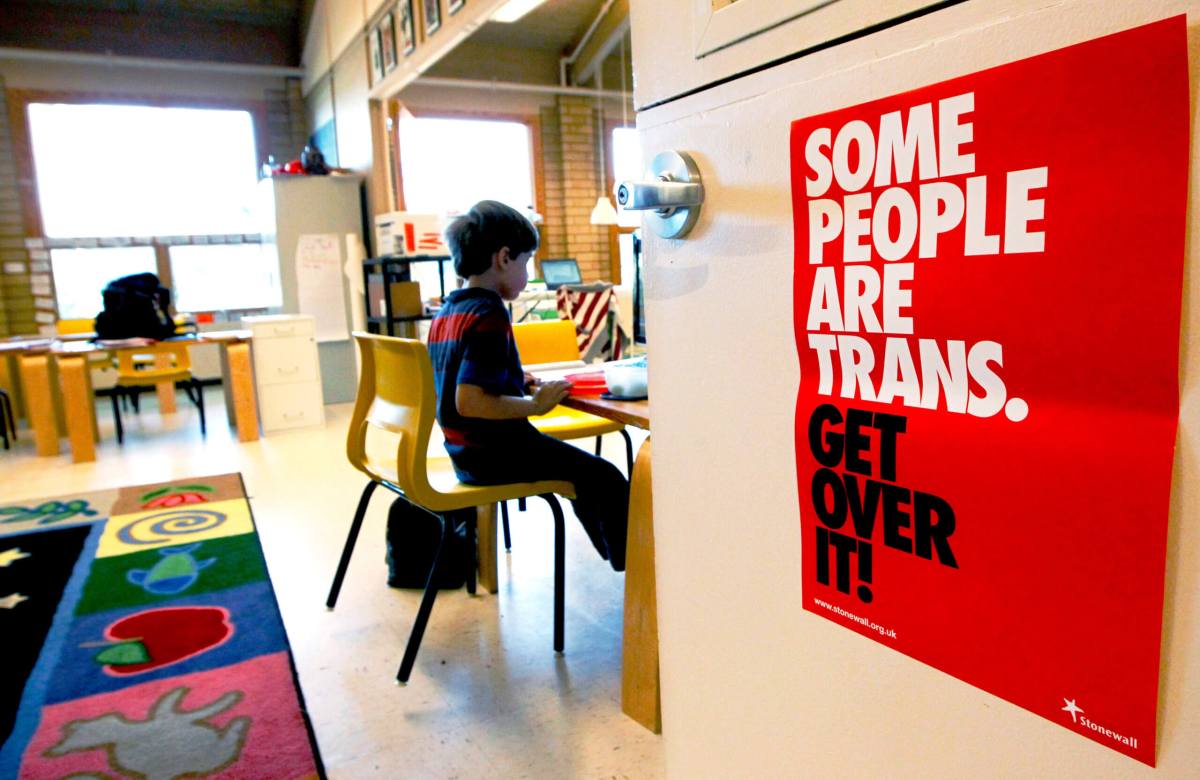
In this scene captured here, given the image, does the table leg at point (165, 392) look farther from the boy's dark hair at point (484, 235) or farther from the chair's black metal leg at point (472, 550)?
the boy's dark hair at point (484, 235)

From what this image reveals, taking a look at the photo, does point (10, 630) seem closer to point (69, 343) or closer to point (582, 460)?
point (582, 460)

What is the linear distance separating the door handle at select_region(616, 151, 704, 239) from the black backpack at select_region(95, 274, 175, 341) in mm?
5094

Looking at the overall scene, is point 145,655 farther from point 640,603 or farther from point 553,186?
point 553,186

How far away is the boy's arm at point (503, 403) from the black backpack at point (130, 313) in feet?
12.7

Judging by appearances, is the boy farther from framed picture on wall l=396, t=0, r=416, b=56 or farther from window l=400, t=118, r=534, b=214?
window l=400, t=118, r=534, b=214

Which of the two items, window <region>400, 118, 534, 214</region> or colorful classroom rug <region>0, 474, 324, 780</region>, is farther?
window <region>400, 118, 534, 214</region>

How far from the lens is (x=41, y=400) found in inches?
185

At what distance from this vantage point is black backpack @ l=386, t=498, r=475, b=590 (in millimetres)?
2480

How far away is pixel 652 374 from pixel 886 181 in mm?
318

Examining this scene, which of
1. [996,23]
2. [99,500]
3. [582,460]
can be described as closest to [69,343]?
[99,500]

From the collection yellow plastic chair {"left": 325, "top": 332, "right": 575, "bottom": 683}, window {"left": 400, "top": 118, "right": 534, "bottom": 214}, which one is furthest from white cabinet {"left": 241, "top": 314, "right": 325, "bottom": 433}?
yellow plastic chair {"left": 325, "top": 332, "right": 575, "bottom": 683}

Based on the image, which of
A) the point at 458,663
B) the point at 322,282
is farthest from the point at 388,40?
the point at 458,663

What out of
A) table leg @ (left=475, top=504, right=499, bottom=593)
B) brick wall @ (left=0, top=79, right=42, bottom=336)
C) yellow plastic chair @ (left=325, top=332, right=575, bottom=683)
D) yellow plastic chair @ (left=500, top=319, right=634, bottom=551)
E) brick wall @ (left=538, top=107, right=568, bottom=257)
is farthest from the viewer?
brick wall @ (left=538, top=107, right=568, bottom=257)

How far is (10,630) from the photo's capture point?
2.27 metres
